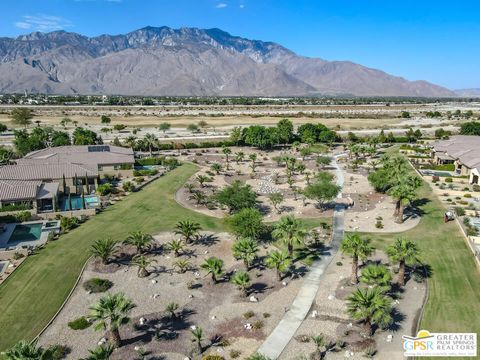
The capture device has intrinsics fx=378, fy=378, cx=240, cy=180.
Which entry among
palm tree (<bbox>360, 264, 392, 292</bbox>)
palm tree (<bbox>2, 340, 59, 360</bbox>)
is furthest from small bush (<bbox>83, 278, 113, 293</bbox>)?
palm tree (<bbox>360, 264, 392, 292</bbox>)

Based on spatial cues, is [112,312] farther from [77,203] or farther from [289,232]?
[77,203]

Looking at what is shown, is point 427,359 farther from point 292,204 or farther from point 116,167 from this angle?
point 116,167

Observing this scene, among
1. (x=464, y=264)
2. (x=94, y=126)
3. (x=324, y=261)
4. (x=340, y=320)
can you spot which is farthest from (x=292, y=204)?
(x=94, y=126)

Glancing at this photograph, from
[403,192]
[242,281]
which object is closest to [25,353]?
[242,281]

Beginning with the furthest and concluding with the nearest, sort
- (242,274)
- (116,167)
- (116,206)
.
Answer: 1. (116,167)
2. (116,206)
3. (242,274)

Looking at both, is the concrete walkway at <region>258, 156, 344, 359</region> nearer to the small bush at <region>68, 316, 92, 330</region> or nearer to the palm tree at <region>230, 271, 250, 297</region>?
the palm tree at <region>230, 271, 250, 297</region>

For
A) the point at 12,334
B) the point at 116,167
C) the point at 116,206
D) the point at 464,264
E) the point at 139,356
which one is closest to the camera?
the point at 139,356
